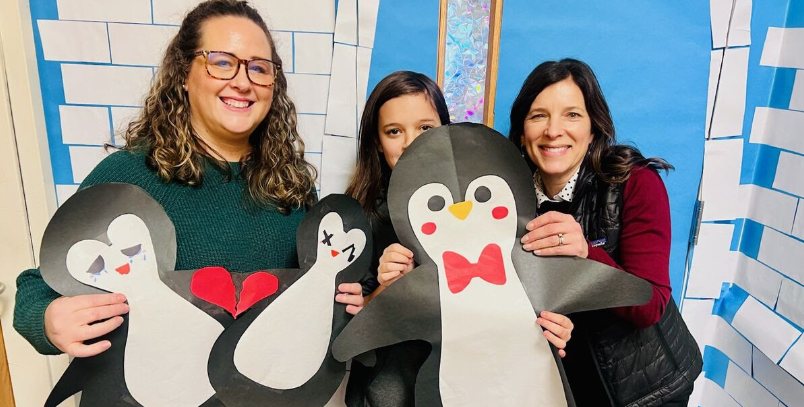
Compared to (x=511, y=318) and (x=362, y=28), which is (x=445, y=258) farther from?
(x=362, y=28)

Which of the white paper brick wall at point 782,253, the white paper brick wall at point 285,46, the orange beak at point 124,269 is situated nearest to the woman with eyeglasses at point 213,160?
the orange beak at point 124,269

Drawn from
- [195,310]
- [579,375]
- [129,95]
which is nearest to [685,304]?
[579,375]

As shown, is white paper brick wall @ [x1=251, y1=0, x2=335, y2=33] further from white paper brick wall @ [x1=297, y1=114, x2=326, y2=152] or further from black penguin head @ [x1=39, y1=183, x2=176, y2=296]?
black penguin head @ [x1=39, y1=183, x2=176, y2=296]

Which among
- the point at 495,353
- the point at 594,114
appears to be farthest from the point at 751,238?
the point at 495,353

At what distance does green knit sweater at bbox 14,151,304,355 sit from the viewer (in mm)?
851

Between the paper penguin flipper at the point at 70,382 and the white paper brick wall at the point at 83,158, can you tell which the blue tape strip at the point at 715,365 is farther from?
the white paper brick wall at the point at 83,158

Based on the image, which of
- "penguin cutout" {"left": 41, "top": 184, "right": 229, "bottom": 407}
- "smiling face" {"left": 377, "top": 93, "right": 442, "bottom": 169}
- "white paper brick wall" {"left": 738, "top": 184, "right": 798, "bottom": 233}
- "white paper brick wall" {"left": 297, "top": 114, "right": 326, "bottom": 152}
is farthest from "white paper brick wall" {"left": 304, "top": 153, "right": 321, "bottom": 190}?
"white paper brick wall" {"left": 738, "top": 184, "right": 798, "bottom": 233}

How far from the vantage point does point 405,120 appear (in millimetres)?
1007

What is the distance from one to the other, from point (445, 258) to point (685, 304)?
986 millimetres

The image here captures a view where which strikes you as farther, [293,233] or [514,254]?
[293,233]

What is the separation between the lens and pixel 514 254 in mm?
809

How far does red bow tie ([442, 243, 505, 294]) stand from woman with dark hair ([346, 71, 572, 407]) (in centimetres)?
7

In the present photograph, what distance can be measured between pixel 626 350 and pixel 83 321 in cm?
99

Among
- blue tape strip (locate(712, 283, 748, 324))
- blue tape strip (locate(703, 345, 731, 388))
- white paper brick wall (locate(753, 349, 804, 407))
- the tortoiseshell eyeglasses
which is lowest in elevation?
blue tape strip (locate(703, 345, 731, 388))
